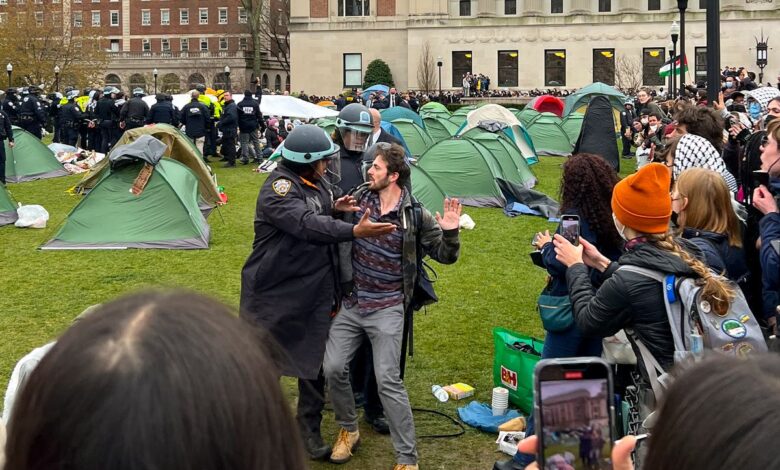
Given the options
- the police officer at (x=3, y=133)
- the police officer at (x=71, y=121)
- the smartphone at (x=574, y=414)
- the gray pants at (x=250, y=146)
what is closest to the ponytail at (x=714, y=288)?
the smartphone at (x=574, y=414)

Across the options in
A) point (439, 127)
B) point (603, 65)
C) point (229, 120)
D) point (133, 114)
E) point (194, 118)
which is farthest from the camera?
point (603, 65)

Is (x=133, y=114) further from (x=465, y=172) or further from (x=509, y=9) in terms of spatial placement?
(x=509, y=9)

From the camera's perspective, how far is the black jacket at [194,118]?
74.1 feet

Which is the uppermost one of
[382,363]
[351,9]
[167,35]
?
[167,35]

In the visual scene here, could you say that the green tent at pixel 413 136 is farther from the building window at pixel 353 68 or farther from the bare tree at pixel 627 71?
the building window at pixel 353 68

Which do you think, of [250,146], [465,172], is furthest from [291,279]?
[250,146]

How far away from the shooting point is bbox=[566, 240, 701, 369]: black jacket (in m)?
4.05

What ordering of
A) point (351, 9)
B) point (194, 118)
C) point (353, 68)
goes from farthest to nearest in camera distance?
point (351, 9), point (353, 68), point (194, 118)

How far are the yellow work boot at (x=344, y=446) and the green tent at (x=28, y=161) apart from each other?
53.2 ft

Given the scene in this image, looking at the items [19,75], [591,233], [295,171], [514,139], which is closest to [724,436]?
[591,233]

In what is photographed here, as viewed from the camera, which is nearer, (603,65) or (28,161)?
(28,161)

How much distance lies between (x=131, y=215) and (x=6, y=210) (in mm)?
3150

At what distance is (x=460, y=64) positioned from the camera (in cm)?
5862

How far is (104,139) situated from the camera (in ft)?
78.8
